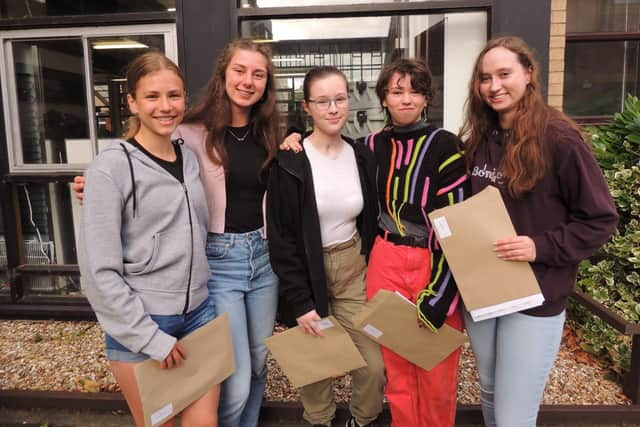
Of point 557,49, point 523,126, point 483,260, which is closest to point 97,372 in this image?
point 483,260

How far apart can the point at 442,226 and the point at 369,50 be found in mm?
2510

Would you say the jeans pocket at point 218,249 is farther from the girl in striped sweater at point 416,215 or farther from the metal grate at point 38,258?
the metal grate at point 38,258

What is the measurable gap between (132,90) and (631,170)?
331cm

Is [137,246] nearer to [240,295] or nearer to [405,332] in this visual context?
[240,295]

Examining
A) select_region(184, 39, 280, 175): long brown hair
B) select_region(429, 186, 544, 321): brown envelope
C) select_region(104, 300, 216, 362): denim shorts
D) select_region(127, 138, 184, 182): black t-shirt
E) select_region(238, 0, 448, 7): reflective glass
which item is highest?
select_region(238, 0, 448, 7): reflective glass

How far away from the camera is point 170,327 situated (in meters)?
1.88

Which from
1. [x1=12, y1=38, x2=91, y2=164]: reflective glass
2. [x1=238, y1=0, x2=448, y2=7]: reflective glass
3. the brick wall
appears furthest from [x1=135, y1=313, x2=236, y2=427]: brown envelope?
the brick wall

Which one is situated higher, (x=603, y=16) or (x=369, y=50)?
(x=603, y=16)

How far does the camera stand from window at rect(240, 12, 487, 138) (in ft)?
12.7

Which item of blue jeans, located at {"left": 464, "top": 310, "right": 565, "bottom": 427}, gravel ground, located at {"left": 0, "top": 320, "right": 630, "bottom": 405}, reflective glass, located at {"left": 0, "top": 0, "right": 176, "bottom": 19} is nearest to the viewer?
blue jeans, located at {"left": 464, "top": 310, "right": 565, "bottom": 427}

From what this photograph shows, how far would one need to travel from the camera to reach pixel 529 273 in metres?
1.89

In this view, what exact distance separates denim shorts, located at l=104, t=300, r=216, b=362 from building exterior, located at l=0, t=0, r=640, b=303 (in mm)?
2286

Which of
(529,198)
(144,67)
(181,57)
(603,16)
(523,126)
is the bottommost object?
(529,198)

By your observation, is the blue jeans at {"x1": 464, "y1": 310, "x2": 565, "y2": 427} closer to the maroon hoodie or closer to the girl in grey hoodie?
the maroon hoodie
